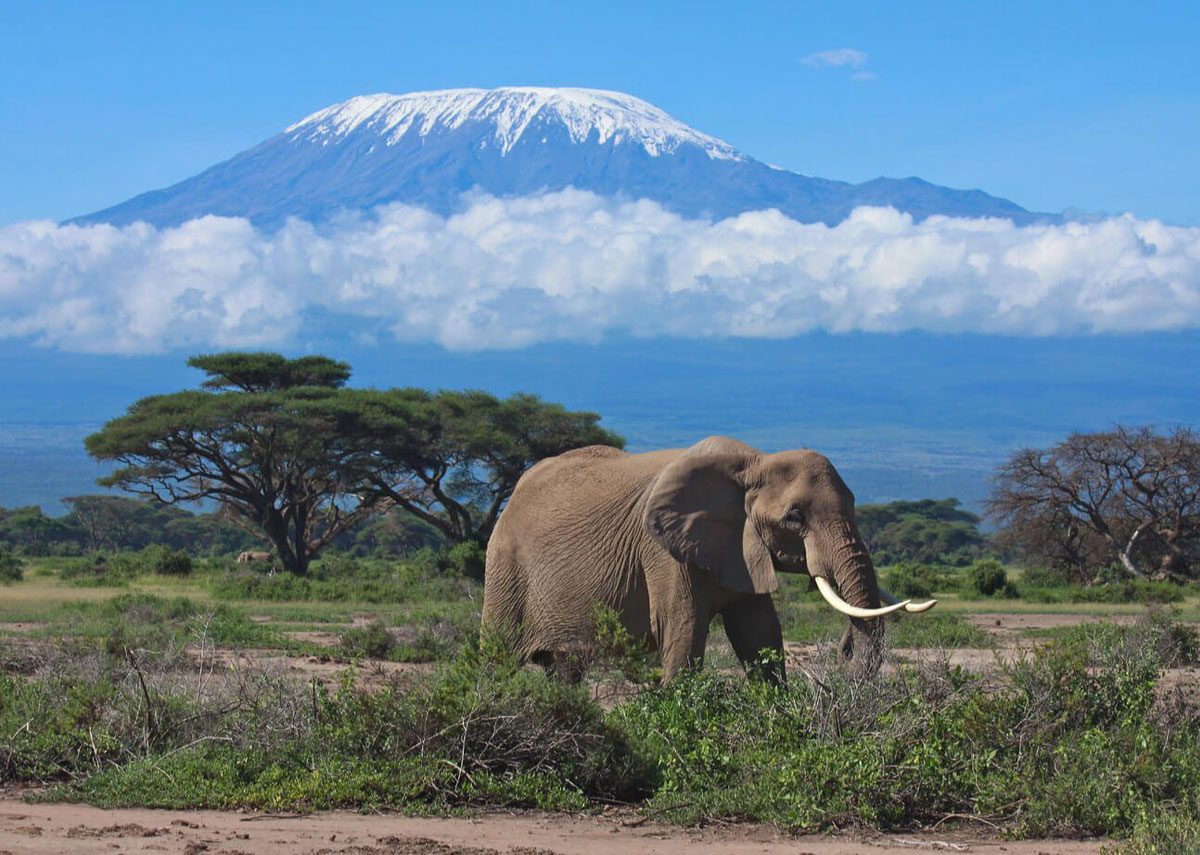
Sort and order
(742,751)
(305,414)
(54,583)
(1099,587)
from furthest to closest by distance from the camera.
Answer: (305,414) < (54,583) < (1099,587) < (742,751)

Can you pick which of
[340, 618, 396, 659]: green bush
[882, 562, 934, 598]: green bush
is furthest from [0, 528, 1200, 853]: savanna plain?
[882, 562, 934, 598]: green bush

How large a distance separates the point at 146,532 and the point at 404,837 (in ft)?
191

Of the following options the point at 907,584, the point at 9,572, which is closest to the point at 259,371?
the point at 9,572

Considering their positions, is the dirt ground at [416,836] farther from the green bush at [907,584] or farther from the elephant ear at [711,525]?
the green bush at [907,584]

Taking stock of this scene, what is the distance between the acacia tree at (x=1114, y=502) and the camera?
34.8 meters

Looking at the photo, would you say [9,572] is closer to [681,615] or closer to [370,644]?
Result: [370,644]

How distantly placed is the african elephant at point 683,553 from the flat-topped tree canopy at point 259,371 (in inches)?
1284

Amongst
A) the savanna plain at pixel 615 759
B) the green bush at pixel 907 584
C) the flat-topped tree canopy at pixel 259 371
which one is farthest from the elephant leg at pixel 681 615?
the flat-topped tree canopy at pixel 259 371

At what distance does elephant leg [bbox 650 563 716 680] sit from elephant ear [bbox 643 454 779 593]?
0.41ft

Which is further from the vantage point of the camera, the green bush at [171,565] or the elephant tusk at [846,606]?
the green bush at [171,565]

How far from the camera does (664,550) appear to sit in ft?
35.0

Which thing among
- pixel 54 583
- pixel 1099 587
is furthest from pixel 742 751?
pixel 54 583

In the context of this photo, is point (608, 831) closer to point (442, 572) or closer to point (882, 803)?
point (882, 803)

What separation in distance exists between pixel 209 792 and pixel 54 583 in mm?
26144
